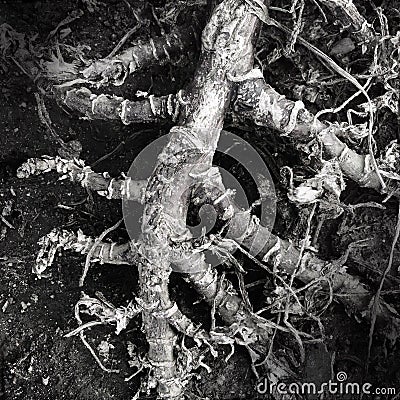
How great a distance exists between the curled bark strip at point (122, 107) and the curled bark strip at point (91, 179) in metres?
0.11

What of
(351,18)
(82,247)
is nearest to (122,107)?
(82,247)

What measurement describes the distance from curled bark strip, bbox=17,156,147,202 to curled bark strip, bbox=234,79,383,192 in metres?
0.21

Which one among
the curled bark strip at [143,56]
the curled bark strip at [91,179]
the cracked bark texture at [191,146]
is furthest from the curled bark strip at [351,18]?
the curled bark strip at [91,179]

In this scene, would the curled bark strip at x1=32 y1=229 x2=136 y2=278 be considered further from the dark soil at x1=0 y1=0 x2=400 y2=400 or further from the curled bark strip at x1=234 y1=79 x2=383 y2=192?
the curled bark strip at x1=234 y1=79 x2=383 y2=192

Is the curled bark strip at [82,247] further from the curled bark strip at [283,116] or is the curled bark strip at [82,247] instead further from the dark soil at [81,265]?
the curled bark strip at [283,116]

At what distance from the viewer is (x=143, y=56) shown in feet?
3.74

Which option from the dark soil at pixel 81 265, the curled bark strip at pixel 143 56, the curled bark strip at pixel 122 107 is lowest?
the dark soil at pixel 81 265

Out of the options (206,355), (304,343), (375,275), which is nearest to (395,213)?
(375,275)

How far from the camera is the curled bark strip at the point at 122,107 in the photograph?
104cm

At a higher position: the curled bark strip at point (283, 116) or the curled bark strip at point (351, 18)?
the curled bark strip at point (351, 18)

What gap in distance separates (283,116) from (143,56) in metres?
0.29

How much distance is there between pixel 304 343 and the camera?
1.20 meters

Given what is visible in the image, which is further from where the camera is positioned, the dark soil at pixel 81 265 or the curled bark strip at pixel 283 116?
the dark soil at pixel 81 265

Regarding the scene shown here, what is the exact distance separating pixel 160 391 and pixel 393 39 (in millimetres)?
735
